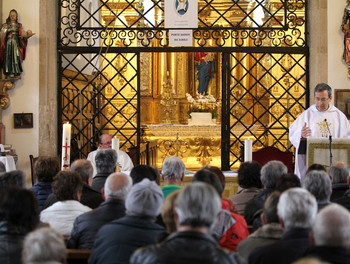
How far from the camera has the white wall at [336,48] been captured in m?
11.0

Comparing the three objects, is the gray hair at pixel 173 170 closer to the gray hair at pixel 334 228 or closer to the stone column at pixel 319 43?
the gray hair at pixel 334 228

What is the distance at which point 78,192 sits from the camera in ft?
16.4

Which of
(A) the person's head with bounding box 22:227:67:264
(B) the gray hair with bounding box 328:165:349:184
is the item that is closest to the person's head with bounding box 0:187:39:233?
(A) the person's head with bounding box 22:227:67:264

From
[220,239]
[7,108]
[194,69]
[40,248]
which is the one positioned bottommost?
[220,239]

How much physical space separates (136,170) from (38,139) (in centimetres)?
609

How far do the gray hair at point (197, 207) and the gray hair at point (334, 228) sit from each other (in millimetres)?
526

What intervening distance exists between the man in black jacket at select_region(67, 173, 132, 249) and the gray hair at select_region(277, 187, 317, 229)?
1.45 meters

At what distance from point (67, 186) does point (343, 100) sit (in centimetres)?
733

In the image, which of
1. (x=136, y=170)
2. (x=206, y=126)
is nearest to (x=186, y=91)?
(x=206, y=126)

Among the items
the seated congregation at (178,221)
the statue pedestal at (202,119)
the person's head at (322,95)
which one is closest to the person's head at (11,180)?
the seated congregation at (178,221)

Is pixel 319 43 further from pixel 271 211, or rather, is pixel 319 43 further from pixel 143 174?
pixel 271 211

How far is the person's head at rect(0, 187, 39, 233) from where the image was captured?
3.51 m

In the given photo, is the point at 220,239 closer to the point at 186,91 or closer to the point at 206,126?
the point at 206,126

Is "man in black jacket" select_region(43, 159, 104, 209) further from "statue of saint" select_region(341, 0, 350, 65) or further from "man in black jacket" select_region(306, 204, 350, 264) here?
"statue of saint" select_region(341, 0, 350, 65)
